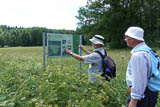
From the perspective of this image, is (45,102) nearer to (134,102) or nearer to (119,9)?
(134,102)

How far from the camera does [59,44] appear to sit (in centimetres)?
459

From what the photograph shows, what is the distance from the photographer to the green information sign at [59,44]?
4438mm

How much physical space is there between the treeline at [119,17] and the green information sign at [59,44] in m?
23.6

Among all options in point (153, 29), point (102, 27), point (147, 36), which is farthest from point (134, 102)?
point (153, 29)

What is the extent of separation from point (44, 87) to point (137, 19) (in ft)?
96.4

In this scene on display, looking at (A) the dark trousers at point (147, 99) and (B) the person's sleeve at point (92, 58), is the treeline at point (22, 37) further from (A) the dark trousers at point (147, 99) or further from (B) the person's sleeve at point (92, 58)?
(A) the dark trousers at point (147, 99)

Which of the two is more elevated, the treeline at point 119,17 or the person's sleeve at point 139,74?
the treeline at point 119,17

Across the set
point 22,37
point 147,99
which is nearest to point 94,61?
point 147,99

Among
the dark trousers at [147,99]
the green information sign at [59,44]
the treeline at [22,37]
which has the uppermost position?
the treeline at [22,37]

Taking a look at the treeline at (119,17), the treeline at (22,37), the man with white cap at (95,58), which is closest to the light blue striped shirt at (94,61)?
the man with white cap at (95,58)

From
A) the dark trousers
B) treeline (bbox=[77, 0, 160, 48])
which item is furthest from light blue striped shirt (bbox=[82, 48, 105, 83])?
treeline (bbox=[77, 0, 160, 48])

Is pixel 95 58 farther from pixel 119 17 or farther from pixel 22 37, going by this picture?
pixel 22 37

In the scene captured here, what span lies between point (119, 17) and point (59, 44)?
25347 mm

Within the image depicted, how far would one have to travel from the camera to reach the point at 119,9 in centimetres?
2888
